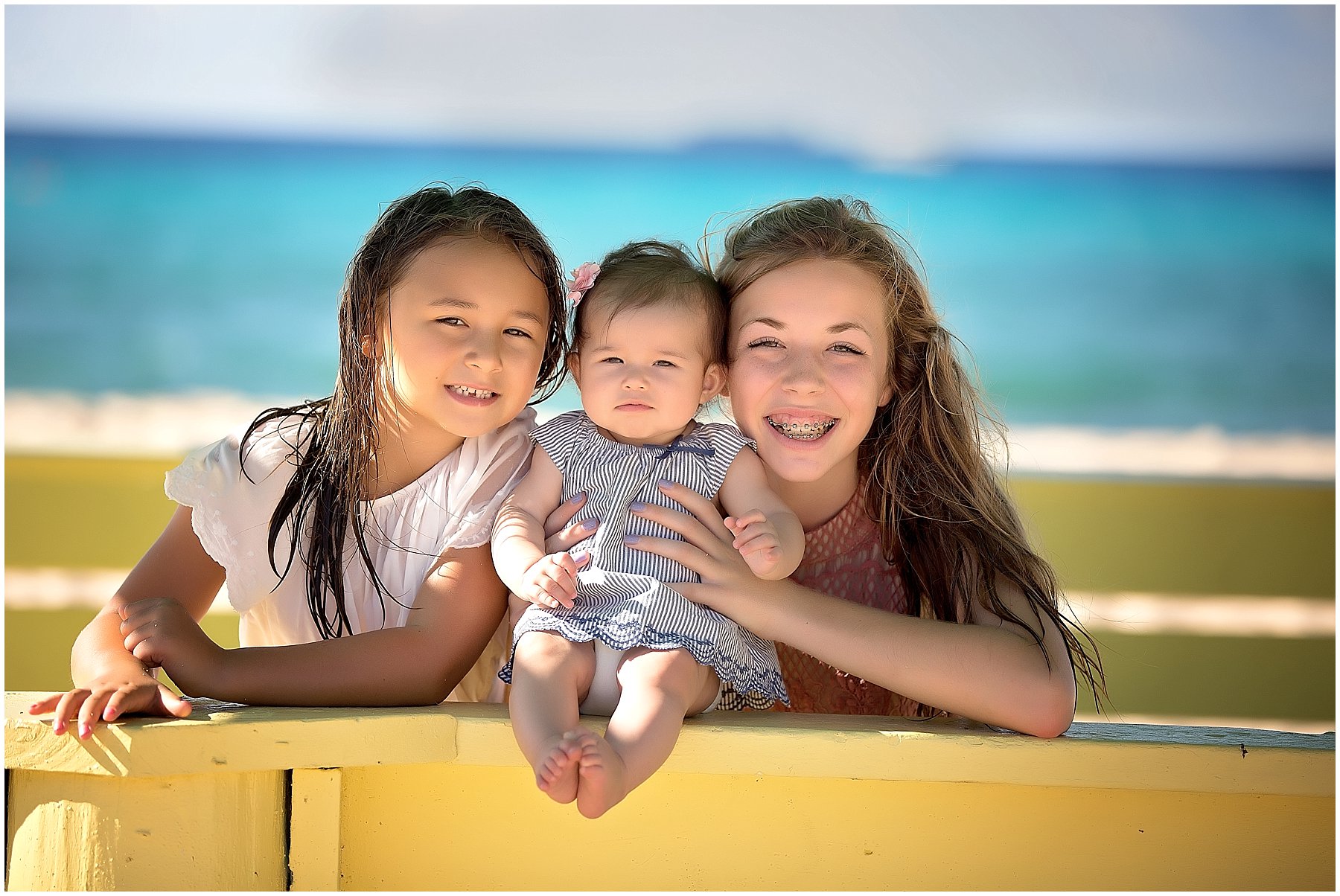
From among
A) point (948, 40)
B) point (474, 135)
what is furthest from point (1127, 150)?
point (474, 135)

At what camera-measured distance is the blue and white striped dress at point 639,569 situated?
5.64ft

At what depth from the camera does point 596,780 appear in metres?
1.38

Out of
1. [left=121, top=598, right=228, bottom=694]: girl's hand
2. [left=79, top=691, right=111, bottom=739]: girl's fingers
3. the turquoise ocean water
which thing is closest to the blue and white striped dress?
[left=121, top=598, right=228, bottom=694]: girl's hand

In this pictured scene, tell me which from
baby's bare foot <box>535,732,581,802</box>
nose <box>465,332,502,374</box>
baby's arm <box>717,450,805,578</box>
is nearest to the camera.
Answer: baby's bare foot <box>535,732,581,802</box>

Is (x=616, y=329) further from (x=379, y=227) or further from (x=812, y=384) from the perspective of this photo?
(x=379, y=227)

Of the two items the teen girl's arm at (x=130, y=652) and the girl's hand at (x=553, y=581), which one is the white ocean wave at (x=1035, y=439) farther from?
the girl's hand at (x=553, y=581)

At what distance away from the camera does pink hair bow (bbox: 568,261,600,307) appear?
198 centimetres

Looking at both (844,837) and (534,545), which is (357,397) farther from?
(844,837)

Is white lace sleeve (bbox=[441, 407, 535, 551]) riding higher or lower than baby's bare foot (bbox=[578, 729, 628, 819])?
higher

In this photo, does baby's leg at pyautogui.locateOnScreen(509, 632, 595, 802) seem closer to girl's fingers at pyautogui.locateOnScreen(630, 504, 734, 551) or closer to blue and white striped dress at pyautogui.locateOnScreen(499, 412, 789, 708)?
blue and white striped dress at pyautogui.locateOnScreen(499, 412, 789, 708)

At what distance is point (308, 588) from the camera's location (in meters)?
2.03

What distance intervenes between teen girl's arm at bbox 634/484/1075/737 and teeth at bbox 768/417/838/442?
0.20 metres

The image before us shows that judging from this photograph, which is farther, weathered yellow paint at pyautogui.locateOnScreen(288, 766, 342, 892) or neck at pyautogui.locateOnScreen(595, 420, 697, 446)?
neck at pyautogui.locateOnScreen(595, 420, 697, 446)

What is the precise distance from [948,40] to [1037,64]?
719 millimetres
